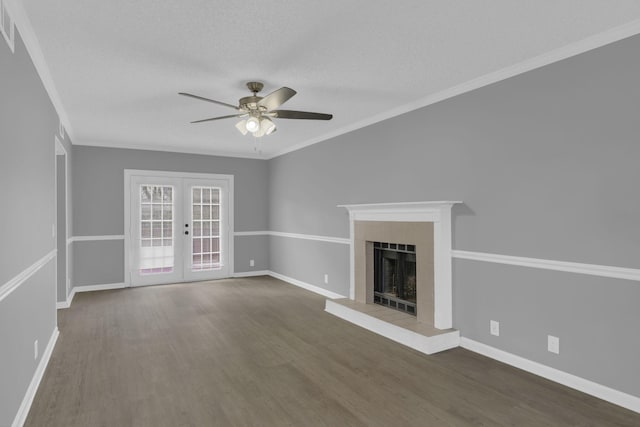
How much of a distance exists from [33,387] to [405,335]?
3139mm

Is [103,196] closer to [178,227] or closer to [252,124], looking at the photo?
[178,227]

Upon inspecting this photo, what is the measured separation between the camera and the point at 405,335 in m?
3.79

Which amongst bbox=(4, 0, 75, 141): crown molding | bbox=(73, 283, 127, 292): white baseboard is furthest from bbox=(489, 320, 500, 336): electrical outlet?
bbox=(73, 283, 127, 292): white baseboard

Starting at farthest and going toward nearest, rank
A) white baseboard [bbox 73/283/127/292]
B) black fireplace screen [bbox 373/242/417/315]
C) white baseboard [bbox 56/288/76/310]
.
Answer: white baseboard [bbox 73/283/127/292] < white baseboard [bbox 56/288/76/310] < black fireplace screen [bbox 373/242/417/315]

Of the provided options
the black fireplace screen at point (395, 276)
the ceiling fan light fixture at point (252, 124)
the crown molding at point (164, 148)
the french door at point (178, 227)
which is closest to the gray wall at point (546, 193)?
the black fireplace screen at point (395, 276)

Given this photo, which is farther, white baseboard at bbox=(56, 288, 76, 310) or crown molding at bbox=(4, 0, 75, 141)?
white baseboard at bbox=(56, 288, 76, 310)

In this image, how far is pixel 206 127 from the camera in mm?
5402

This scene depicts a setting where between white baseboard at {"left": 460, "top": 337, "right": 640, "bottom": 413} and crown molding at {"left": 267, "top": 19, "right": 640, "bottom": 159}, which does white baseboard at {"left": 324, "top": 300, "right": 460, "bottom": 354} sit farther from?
crown molding at {"left": 267, "top": 19, "right": 640, "bottom": 159}

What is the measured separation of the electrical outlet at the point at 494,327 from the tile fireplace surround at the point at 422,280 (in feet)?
1.22

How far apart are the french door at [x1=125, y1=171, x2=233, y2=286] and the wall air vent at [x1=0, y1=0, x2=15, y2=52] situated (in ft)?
15.7

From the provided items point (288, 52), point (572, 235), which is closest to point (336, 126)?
point (288, 52)

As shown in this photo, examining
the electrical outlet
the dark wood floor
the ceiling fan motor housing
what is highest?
the ceiling fan motor housing

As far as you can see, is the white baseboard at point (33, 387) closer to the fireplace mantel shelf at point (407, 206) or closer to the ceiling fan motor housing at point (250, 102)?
the ceiling fan motor housing at point (250, 102)

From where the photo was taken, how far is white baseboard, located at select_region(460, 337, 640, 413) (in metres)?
2.58
